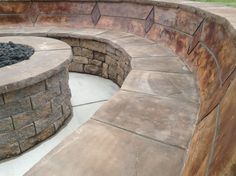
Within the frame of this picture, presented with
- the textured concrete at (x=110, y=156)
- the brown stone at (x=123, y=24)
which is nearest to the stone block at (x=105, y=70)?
the brown stone at (x=123, y=24)

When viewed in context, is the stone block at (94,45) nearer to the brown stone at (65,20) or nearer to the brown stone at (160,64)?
the brown stone at (65,20)

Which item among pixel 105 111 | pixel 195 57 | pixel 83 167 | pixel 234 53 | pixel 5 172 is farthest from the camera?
pixel 195 57

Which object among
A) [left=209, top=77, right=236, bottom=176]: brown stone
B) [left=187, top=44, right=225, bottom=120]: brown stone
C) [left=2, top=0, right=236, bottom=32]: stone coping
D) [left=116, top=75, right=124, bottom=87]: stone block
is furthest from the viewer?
[left=116, top=75, right=124, bottom=87]: stone block

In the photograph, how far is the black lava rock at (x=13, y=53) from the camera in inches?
109

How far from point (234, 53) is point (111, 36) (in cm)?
271

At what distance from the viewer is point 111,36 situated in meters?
4.12

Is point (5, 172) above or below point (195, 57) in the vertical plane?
below

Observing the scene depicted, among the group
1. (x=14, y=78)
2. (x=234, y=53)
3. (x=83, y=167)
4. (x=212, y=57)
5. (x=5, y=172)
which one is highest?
(x=234, y=53)

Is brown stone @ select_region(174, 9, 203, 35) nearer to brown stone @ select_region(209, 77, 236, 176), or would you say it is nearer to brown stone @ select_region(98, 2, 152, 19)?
brown stone @ select_region(98, 2, 152, 19)

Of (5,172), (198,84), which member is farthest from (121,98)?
(5,172)

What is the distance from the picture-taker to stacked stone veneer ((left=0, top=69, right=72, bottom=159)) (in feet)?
7.30

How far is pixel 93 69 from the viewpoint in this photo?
4.31 meters

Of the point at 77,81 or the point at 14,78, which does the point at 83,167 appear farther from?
the point at 77,81

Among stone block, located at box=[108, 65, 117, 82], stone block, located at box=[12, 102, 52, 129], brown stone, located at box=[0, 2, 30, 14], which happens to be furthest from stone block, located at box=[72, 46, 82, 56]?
stone block, located at box=[12, 102, 52, 129]
